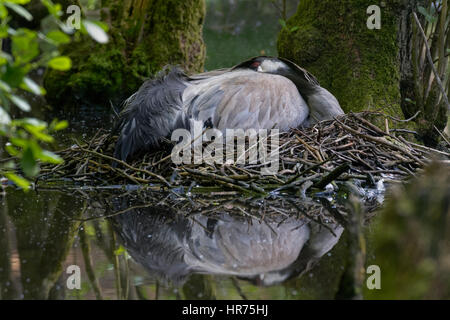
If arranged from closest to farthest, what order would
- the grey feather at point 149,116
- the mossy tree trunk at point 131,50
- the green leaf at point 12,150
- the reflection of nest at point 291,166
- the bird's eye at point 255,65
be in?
the green leaf at point 12,150 < the reflection of nest at point 291,166 < the grey feather at point 149,116 < the bird's eye at point 255,65 < the mossy tree trunk at point 131,50

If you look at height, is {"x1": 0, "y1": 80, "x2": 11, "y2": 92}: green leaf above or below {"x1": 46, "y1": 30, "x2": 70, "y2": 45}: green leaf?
below

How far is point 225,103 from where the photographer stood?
576 centimetres

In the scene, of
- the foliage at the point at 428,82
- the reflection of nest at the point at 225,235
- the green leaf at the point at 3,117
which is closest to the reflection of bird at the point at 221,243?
the reflection of nest at the point at 225,235

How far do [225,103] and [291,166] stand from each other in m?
0.87

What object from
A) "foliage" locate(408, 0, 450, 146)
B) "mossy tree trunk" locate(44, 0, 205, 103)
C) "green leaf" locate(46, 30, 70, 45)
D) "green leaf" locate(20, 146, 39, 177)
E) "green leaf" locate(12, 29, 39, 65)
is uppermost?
"mossy tree trunk" locate(44, 0, 205, 103)

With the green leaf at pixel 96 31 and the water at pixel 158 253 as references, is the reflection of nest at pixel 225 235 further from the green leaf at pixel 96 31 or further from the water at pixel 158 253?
the green leaf at pixel 96 31

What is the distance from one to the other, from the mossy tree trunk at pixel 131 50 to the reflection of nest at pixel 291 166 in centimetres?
306

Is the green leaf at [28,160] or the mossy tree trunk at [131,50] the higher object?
the mossy tree trunk at [131,50]

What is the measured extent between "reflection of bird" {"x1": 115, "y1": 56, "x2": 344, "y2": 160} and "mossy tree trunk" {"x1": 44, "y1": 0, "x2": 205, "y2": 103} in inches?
103

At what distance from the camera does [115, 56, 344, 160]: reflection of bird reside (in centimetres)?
556

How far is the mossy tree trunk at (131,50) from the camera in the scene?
8.70 metres

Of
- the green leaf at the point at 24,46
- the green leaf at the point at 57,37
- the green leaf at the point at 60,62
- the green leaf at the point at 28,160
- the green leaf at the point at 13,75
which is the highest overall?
the green leaf at the point at 57,37

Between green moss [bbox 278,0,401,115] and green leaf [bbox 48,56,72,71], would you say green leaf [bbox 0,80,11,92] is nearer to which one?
green leaf [bbox 48,56,72,71]

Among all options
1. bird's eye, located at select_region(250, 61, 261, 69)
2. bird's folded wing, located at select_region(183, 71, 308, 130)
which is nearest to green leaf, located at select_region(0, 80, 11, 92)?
bird's folded wing, located at select_region(183, 71, 308, 130)
